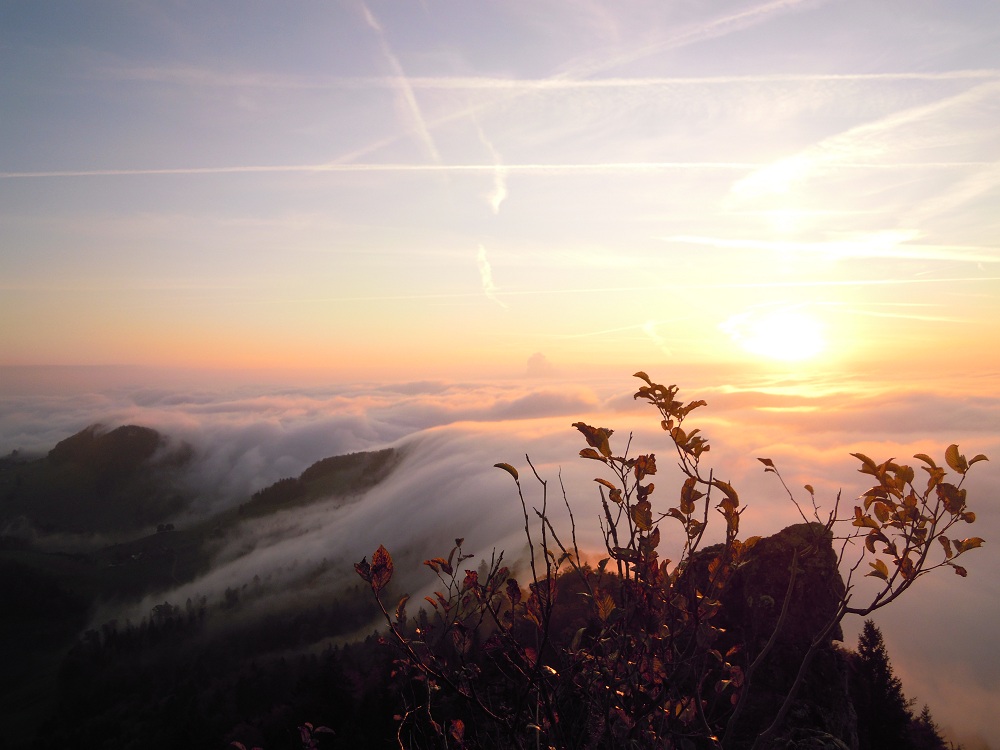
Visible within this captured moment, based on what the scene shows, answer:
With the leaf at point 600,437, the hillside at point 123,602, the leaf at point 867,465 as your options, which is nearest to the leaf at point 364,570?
the leaf at point 600,437

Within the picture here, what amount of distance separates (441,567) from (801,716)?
9383 millimetres

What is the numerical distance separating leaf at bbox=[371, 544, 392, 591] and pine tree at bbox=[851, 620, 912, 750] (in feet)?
57.9

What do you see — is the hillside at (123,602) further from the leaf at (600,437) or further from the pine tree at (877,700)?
the leaf at (600,437)

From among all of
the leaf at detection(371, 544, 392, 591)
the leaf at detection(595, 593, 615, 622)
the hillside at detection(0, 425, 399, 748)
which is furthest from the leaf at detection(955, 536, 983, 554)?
the hillside at detection(0, 425, 399, 748)

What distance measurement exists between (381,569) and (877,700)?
24325 millimetres

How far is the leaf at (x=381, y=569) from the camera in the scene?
162 inches

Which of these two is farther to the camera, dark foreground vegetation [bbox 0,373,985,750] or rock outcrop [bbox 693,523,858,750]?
rock outcrop [bbox 693,523,858,750]

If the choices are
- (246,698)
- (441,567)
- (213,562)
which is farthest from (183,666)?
(441,567)

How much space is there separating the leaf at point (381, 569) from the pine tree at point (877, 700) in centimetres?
1766

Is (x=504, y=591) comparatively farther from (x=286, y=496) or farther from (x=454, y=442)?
(x=286, y=496)

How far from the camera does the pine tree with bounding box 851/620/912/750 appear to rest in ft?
60.9

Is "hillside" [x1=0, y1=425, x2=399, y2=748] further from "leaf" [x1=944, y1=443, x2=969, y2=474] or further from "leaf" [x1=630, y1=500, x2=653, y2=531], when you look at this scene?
"leaf" [x1=944, y1=443, x2=969, y2=474]

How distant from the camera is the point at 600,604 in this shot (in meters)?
4.19

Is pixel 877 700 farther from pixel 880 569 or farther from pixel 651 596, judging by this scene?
pixel 651 596
